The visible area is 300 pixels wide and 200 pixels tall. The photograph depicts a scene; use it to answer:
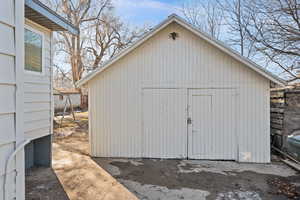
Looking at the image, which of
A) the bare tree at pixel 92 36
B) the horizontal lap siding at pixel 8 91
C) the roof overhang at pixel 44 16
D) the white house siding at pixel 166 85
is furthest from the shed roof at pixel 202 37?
the bare tree at pixel 92 36

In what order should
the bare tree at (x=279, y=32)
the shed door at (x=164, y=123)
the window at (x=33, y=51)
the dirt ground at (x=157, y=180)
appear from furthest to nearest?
the bare tree at (x=279, y=32), the shed door at (x=164, y=123), the window at (x=33, y=51), the dirt ground at (x=157, y=180)

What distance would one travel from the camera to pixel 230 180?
4945 mm

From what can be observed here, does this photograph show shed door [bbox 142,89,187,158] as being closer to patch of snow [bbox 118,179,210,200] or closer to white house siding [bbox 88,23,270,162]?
white house siding [bbox 88,23,270,162]

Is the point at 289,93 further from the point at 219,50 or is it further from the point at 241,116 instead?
the point at 219,50

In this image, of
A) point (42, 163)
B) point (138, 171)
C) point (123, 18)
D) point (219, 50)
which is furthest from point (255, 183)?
point (123, 18)

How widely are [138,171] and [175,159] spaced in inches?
59.3

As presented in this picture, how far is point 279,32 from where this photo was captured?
10.1 metres

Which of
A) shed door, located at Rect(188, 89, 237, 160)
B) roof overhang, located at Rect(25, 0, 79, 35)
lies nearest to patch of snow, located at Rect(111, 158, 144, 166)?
shed door, located at Rect(188, 89, 237, 160)

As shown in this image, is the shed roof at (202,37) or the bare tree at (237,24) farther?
the bare tree at (237,24)

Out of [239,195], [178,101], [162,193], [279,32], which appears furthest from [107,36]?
[239,195]

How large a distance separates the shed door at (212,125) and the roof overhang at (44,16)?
13.3ft

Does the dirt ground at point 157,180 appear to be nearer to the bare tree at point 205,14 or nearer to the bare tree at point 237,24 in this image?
the bare tree at point 237,24

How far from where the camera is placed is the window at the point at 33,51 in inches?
175

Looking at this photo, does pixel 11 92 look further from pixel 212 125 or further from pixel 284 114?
pixel 284 114
